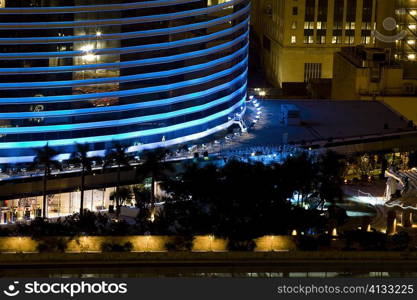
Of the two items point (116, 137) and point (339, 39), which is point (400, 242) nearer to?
point (116, 137)

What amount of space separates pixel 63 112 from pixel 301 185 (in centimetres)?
1821

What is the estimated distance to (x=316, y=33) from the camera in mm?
167625

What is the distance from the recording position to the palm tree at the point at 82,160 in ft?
320

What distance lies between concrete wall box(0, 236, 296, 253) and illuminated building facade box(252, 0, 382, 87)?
76.6 meters

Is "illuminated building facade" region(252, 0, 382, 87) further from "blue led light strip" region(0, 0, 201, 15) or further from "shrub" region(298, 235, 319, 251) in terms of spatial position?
"shrub" region(298, 235, 319, 251)

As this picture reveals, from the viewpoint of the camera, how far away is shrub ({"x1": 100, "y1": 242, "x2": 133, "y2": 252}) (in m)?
89.8

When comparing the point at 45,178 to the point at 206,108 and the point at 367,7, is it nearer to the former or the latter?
the point at 206,108

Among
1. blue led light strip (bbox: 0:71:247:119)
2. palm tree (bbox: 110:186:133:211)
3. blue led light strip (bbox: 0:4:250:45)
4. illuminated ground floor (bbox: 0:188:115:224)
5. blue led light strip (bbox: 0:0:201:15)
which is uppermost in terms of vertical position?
blue led light strip (bbox: 0:0:201:15)

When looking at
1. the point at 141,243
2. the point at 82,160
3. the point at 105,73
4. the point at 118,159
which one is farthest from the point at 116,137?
the point at 141,243

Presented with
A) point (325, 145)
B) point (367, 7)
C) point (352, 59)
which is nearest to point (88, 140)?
point (325, 145)

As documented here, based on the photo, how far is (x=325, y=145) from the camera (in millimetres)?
114875

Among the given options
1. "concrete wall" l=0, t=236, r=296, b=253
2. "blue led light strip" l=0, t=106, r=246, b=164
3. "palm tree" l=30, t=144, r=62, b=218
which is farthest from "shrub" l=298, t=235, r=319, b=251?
"blue led light strip" l=0, t=106, r=246, b=164
